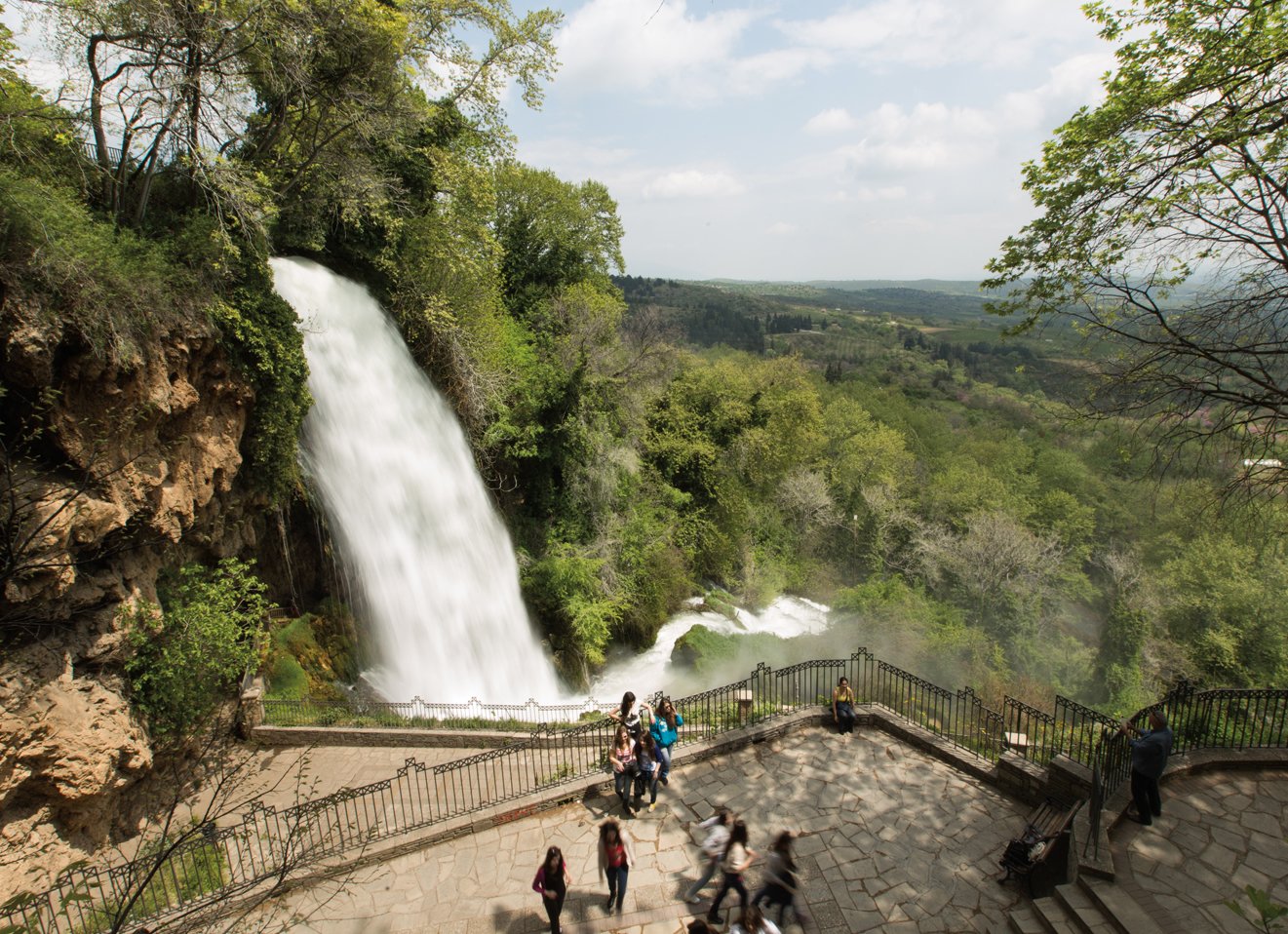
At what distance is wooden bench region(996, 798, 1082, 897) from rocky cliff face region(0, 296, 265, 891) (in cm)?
1022

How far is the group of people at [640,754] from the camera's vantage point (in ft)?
27.1

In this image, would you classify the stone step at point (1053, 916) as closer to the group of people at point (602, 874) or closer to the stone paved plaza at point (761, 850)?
the stone paved plaza at point (761, 850)

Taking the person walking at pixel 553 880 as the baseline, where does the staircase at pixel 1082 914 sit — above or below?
below

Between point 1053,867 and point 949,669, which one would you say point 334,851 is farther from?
point 949,669

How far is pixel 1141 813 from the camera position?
23.9ft

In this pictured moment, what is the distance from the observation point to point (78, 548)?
8.06 meters

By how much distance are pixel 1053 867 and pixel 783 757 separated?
11.9 ft

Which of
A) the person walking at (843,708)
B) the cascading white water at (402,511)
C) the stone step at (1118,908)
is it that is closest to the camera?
the stone step at (1118,908)

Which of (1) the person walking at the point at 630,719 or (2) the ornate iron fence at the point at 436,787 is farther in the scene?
(1) the person walking at the point at 630,719

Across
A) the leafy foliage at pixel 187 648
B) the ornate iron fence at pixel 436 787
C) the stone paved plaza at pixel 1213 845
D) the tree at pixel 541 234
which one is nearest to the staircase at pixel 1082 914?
the stone paved plaza at pixel 1213 845

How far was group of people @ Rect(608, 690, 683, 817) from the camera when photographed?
825 cm

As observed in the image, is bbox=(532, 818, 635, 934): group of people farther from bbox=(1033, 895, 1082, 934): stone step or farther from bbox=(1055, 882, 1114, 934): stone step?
bbox=(1055, 882, 1114, 934): stone step

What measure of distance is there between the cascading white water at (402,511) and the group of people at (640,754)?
21.7ft

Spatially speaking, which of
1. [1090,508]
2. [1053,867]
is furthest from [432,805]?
[1090,508]
